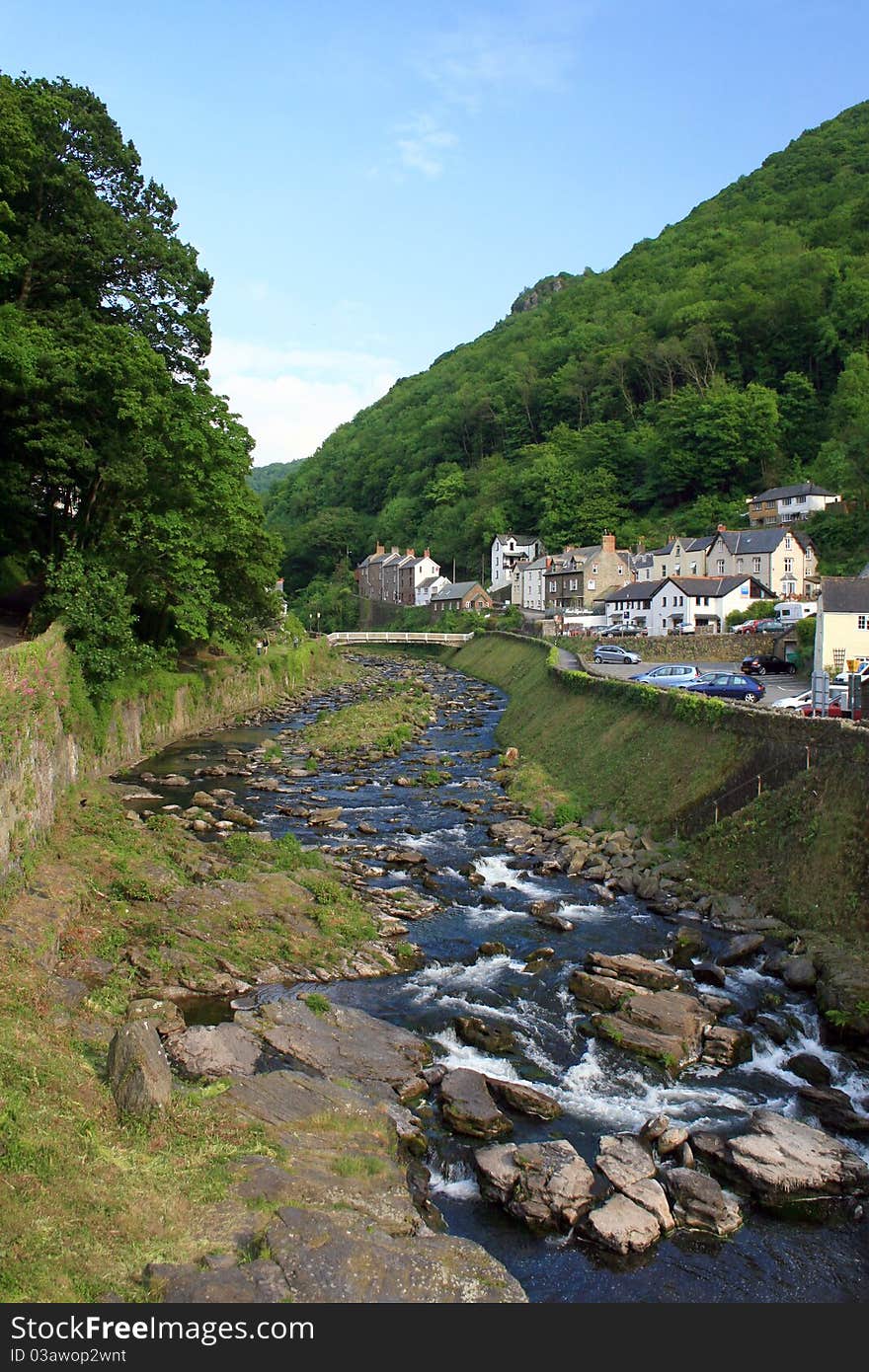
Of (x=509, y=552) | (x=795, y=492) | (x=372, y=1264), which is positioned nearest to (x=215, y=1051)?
(x=372, y=1264)

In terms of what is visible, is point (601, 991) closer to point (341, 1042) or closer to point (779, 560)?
point (341, 1042)

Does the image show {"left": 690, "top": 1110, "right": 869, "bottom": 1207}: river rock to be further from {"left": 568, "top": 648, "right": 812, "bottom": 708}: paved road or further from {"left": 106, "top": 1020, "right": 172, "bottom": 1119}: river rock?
{"left": 568, "top": 648, "right": 812, "bottom": 708}: paved road

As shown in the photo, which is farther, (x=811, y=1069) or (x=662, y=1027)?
(x=662, y=1027)

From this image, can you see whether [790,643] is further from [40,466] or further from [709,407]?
[709,407]

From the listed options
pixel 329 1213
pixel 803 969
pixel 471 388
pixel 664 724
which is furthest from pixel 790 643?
pixel 471 388

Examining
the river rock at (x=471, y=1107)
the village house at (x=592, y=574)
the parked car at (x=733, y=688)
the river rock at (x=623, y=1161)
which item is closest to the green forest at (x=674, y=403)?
the village house at (x=592, y=574)

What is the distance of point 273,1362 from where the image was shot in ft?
24.3

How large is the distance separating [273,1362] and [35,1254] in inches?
109

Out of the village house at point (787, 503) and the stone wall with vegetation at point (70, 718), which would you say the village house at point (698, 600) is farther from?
the stone wall with vegetation at point (70, 718)

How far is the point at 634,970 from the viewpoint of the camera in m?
17.8

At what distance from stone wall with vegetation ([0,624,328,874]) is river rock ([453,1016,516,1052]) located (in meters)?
10.1

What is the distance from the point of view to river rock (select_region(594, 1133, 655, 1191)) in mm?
11555

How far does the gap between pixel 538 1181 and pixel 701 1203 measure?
2.21 m

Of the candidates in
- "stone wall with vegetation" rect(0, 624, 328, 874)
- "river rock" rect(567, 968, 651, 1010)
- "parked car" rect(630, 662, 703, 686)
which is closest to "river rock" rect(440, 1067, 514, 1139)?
"river rock" rect(567, 968, 651, 1010)
